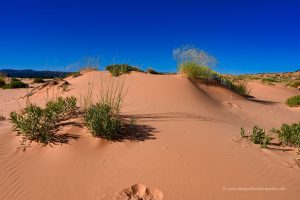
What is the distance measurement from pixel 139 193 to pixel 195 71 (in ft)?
27.3

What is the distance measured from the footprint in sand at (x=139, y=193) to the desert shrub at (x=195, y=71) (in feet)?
26.2

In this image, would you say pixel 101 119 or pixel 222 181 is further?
pixel 101 119

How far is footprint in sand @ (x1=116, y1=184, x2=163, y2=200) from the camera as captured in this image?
3561mm

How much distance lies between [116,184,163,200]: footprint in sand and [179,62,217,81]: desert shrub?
26.2 feet

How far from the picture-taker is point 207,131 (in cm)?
565

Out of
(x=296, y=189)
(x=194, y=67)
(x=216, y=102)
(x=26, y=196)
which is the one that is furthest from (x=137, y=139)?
(x=194, y=67)

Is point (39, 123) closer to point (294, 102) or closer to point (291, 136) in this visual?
point (291, 136)

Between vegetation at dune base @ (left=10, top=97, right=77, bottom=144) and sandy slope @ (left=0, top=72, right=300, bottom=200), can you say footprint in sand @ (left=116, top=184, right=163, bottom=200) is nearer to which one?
sandy slope @ (left=0, top=72, right=300, bottom=200)

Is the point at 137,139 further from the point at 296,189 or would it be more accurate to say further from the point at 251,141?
the point at 296,189

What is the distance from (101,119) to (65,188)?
137 centimetres

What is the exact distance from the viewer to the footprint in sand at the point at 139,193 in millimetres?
3561

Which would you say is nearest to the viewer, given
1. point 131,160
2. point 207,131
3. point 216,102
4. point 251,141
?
point 131,160

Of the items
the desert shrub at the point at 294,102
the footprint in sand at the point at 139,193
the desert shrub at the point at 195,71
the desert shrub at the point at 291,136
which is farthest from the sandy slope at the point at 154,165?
the desert shrub at the point at 294,102

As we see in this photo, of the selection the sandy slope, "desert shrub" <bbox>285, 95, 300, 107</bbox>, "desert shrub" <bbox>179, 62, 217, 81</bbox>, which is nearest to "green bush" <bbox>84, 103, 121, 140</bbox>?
the sandy slope
